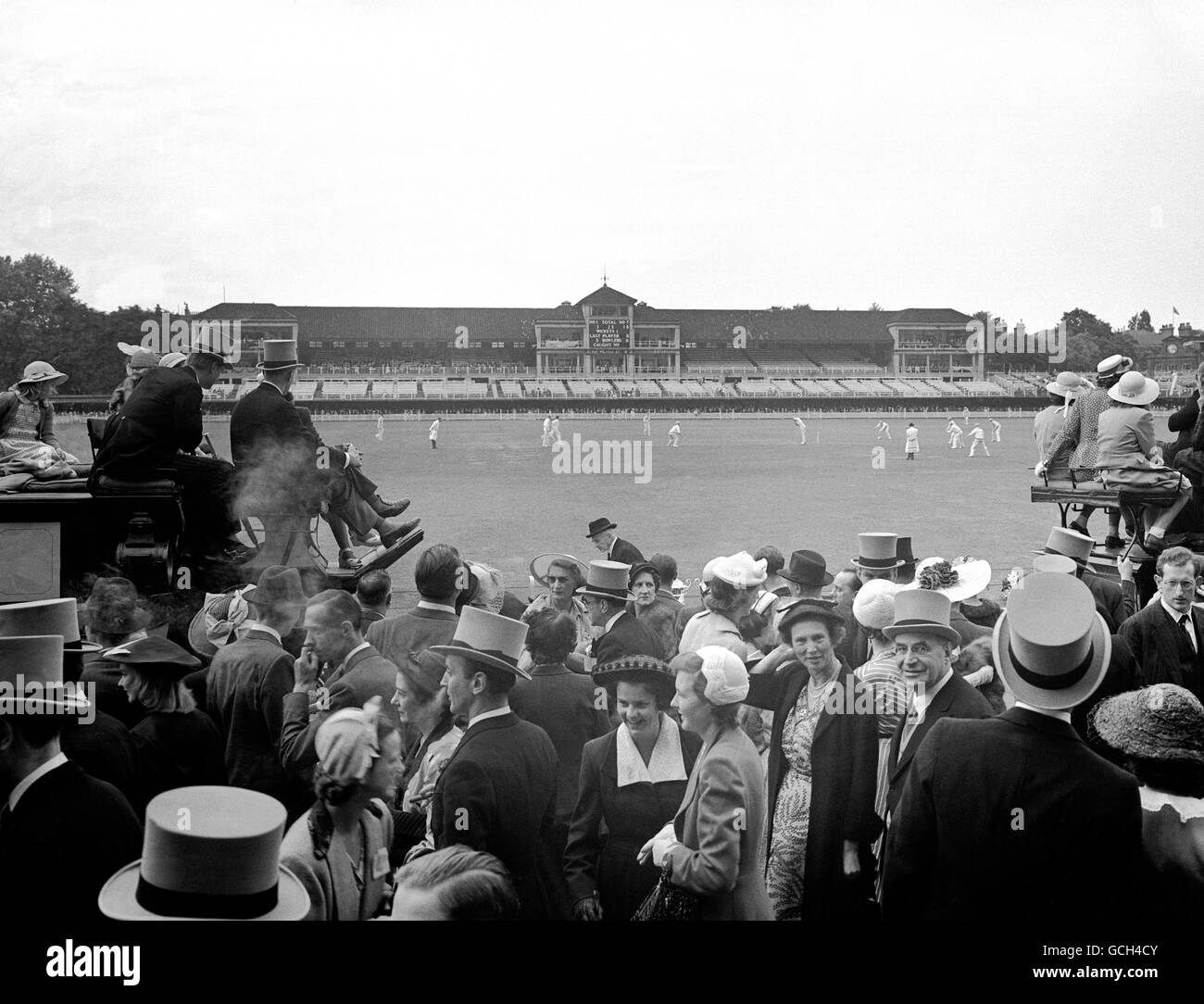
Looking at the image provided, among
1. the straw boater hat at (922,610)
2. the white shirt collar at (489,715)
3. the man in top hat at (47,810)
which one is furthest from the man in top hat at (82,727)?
the straw boater hat at (922,610)

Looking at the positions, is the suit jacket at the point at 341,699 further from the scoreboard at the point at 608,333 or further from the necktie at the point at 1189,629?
the scoreboard at the point at 608,333

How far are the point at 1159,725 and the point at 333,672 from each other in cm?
277

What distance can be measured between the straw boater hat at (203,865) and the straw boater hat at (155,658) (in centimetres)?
68

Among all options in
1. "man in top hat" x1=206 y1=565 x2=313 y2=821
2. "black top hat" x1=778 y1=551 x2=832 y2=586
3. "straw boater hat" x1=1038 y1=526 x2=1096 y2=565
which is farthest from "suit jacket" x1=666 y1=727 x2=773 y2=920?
"straw boater hat" x1=1038 y1=526 x2=1096 y2=565

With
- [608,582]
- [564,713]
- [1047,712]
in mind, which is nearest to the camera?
[1047,712]

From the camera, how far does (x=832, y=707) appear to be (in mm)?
3859

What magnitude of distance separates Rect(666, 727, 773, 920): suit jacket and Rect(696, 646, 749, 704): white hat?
0.14 metres

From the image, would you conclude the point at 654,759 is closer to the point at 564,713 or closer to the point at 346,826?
the point at 564,713

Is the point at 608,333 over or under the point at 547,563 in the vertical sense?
over

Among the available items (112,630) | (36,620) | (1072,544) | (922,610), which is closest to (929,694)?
(922,610)

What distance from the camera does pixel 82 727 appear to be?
3537 millimetres

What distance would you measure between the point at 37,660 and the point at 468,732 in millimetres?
1321

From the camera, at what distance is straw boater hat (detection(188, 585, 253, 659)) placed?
15.9 feet

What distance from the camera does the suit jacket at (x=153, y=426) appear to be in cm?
509
